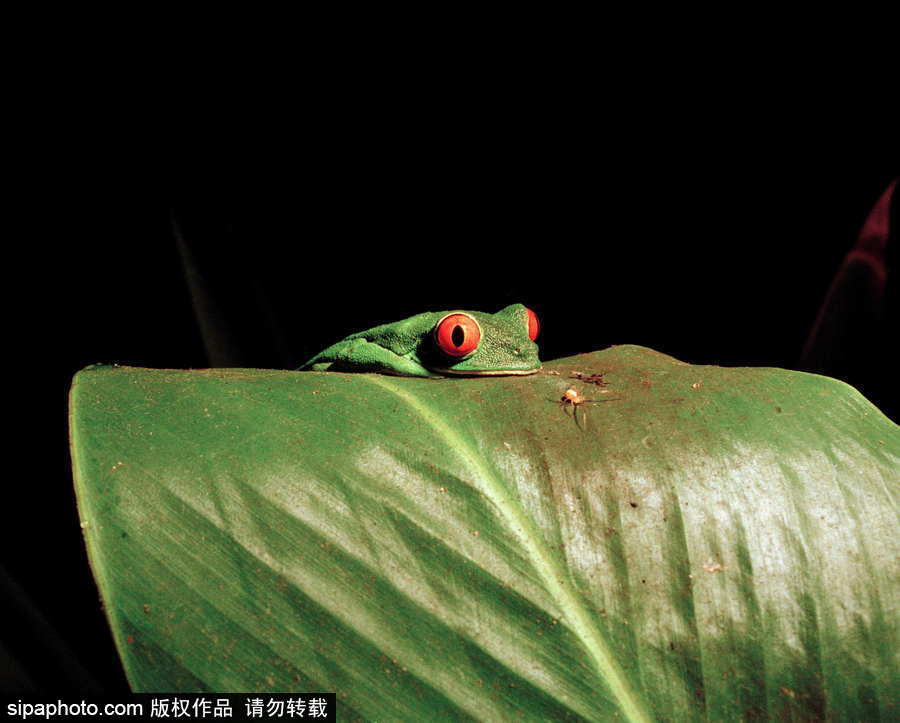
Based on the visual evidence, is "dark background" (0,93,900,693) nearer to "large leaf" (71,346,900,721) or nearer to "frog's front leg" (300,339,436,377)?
"frog's front leg" (300,339,436,377)

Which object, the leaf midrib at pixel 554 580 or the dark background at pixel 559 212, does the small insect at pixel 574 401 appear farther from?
the dark background at pixel 559 212

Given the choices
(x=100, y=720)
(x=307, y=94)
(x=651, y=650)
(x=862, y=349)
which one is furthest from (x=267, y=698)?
(x=307, y=94)

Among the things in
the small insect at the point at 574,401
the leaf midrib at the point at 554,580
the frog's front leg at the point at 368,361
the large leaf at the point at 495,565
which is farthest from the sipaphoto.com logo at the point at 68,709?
the frog's front leg at the point at 368,361

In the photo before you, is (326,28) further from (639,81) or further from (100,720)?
(100,720)

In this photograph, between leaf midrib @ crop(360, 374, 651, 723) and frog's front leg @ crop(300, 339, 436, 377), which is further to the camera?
frog's front leg @ crop(300, 339, 436, 377)

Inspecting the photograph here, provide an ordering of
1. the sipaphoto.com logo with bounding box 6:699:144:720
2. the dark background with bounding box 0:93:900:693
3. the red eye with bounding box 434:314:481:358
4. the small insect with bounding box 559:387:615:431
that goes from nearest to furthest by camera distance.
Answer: the sipaphoto.com logo with bounding box 6:699:144:720 < the small insect with bounding box 559:387:615:431 < the red eye with bounding box 434:314:481:358 < the dark background with bounding box 0:93:900:693

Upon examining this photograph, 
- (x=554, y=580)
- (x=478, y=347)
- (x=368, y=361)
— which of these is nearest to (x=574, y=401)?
(x=554, y=580)

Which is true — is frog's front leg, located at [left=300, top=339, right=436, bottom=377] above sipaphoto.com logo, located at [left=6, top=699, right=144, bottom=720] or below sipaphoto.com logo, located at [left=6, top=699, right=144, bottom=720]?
above

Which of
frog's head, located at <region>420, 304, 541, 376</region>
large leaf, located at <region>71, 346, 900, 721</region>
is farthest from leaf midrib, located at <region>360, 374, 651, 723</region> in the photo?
frog's head, located at <region>420, 304, 541, 376</region>

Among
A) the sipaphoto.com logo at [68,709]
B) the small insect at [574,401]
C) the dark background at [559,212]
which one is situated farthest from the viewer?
the dark background at [559,212]
